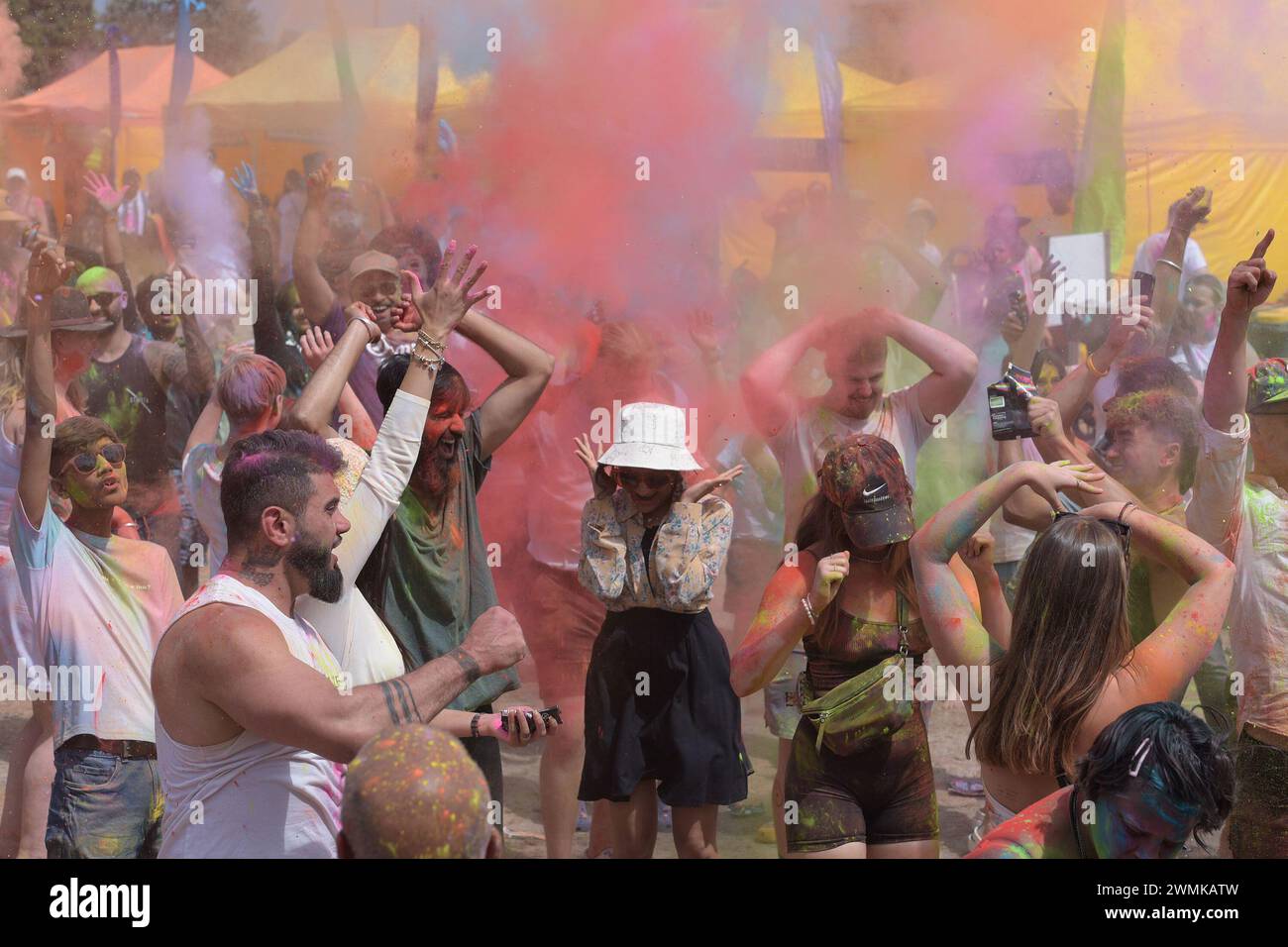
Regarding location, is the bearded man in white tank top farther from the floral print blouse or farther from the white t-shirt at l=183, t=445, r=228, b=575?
the white t-shirt at l=183, t=445, r=228, b=575

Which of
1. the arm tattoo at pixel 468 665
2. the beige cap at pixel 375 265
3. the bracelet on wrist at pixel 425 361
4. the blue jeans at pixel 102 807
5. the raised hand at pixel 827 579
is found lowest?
the blue jeans at pixel 102 807

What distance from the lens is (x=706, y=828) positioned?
3.83 m

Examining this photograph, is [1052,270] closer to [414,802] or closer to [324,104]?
[324,104]

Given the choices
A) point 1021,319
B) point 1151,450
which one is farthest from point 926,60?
point 1151,450

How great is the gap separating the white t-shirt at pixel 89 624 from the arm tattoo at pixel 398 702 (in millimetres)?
1499

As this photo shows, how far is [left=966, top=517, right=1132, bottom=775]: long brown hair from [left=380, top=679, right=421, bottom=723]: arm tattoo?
123 cm

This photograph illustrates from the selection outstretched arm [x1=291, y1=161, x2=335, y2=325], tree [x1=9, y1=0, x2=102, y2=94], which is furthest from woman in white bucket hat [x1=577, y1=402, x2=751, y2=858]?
tree [x1=9, y1=0, x2=102, y2=94]

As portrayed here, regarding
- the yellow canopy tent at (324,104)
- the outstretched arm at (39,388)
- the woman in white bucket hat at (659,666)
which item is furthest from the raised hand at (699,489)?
the yellow canopy tent at (324,104)

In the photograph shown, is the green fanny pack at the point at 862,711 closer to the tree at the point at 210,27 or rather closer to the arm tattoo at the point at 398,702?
the arm tattoo at the point at 398,702

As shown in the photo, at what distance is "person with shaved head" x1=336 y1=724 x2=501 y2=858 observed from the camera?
201 centimetres

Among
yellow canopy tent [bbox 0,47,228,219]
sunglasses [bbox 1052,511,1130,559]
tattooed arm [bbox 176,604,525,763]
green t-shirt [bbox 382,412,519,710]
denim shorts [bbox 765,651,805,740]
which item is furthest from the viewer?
yellow canopy tent [bbox 0,47,228,219]

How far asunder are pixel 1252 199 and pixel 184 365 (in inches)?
187

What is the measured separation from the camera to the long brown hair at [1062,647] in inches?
112
